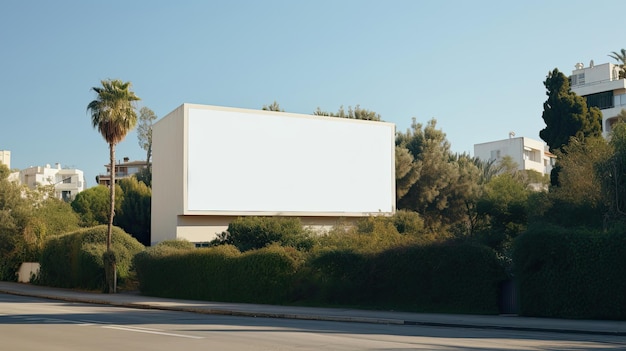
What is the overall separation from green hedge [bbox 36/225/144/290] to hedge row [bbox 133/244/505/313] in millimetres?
4706

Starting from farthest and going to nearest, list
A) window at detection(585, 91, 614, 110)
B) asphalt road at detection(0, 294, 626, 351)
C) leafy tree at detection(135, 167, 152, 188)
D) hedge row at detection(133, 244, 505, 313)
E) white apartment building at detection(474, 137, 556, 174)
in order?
1. white apartment building at detection(474, 137, 556, 174)
2. window at detection(585, 91, 614, 110)
3. leafy tree at detection(135, 167, 152, 188)
4. hedge row at detection(133, 244, 505, 313)
5. asphalt road at detection(0, 294, 626, 351)

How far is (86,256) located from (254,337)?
1070 inches

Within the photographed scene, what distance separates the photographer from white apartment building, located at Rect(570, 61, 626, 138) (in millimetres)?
73287

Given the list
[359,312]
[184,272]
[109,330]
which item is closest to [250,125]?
[184,272]

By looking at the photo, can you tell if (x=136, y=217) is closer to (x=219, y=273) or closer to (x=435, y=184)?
(x=435, y=184)

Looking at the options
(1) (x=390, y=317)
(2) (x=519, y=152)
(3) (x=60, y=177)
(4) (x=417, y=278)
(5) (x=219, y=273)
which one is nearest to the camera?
(1) (x=390, y=317)

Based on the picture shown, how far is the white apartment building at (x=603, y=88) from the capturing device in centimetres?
7329

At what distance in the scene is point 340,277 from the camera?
92.3ft

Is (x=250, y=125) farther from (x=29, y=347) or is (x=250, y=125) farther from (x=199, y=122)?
(x=29, y=347)

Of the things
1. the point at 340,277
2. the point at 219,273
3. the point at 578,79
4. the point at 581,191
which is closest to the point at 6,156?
the point at 578,79

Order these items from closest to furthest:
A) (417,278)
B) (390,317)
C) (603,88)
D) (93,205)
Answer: (390,317)
(417,278)
(93,205)
(603,88)

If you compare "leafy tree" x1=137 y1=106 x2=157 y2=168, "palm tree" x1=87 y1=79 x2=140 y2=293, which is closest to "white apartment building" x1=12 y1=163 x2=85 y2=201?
"leafy tree" x1=137 y1=106 x2=157 y2=168

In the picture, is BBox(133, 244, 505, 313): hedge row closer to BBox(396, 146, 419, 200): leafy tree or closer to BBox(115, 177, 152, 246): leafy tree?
BBox(115, 177, 152, 246): leafy tree

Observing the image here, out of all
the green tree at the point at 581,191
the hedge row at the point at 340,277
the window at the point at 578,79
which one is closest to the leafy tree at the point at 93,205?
the hedge row at the point at 340,277
